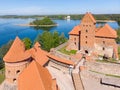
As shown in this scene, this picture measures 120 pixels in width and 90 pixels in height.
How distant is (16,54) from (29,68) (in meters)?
5.20

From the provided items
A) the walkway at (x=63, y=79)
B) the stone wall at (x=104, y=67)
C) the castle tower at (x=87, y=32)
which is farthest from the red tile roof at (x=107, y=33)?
the walkway at (x=63, y=79)

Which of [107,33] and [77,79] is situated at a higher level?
[107,33]

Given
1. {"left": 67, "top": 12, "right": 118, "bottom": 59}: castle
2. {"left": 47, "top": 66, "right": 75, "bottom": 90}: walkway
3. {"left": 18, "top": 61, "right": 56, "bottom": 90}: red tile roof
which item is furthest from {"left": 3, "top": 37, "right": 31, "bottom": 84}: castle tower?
{"left": 67, "top": 12, "right": 118, "bottom": 59}: castle

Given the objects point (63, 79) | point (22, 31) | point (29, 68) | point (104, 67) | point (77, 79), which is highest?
point (29, 68)

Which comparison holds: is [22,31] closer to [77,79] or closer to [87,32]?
[87,32]

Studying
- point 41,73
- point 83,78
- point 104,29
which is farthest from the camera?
point 104,29

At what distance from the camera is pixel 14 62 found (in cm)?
1784

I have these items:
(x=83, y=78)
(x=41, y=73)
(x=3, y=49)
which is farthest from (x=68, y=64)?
(x=3, y=49)

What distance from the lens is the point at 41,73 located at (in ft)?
Result: 42.7

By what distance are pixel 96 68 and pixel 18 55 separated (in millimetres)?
8961

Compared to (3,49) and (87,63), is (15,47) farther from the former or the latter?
(3,49)

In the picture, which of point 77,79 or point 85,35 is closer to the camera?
point 77,79

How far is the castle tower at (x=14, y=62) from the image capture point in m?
17.8

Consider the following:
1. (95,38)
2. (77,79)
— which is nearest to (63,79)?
(77,79)
